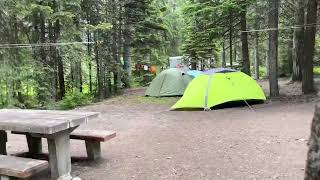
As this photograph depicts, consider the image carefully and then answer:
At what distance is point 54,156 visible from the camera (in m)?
4.84

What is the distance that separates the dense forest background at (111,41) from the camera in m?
12.4

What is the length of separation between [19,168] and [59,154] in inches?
26.7

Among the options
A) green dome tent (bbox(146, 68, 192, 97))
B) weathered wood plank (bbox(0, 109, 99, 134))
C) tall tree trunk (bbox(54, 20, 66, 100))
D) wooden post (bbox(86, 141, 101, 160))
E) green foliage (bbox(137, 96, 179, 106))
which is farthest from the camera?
green dome tent (bbox(146, 68, 192, 97))

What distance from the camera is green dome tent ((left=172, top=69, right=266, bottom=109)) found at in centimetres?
1103

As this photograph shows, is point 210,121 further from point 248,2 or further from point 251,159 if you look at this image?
point 248,2

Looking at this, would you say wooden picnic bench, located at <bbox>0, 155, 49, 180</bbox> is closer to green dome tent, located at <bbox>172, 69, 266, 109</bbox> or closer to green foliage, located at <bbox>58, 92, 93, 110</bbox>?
green dome tent, located at <bbox>172, 69, 266, 109</bbox>

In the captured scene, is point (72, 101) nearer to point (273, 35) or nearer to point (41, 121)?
point (273, 35)

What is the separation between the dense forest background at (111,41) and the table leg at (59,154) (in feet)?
25.1

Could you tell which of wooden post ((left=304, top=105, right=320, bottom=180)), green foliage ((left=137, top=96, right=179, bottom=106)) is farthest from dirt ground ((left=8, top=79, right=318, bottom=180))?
wooden post ((left=304, top=105, right=320, bottom=180))

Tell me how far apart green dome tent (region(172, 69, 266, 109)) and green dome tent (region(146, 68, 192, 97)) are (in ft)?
12.3

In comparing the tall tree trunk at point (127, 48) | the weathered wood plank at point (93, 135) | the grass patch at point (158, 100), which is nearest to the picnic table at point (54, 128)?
the weathered wood plank at point (93, 135)

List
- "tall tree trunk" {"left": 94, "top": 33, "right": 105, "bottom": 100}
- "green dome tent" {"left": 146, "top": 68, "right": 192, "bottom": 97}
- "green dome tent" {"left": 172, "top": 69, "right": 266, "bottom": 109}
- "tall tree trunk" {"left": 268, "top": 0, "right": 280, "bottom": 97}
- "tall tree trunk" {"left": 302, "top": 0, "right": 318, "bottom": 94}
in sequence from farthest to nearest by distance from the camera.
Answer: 1. "tall tree trunk" {"left": 94, "top": 33, "right": 105, "bottom": 100}
2. "green dome tent" {"left": 146, "top": 68, "right": 192, "bottom": 97}
3. "tall tree trunk" {"left": 268, "top": 0, "right": 280, "bottom": 97}
4. "tall tree trunk" {"left": 302, "top": 0, "right": 318, "bottom": 94}
5. "green dome tent" {"left": 172, "top": 69, "right": 266, "bottom": 109}

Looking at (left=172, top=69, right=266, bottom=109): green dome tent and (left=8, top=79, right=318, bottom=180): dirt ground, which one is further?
(left=172, top=69, right=266, bottom=109): green dome tent

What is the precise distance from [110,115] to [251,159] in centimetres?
588
